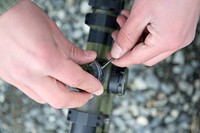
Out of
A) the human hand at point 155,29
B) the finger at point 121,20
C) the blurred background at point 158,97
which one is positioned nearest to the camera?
the human hand at point 155,29

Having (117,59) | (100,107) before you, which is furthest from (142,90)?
(117,59)

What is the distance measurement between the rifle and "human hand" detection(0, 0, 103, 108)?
0.17 meters

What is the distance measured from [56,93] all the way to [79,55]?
11 cm

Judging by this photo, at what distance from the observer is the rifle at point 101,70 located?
1.19 meters

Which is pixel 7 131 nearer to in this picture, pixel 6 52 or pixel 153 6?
pixel 6 52

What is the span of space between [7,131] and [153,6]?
38.1 inches

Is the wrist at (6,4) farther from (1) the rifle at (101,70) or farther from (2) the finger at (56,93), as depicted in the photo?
(1) the rifle at (101,70)

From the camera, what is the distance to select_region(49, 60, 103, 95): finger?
95 centimetres

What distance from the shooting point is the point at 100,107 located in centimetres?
128

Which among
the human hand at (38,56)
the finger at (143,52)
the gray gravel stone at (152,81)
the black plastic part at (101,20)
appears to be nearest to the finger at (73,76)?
the human hand at (38,56)

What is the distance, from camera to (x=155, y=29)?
1021 millimetres

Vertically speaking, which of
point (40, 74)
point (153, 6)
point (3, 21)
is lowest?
point (40, 74)

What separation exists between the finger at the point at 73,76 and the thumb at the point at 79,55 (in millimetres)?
46

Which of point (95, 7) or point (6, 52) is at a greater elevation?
point (95, 7)
